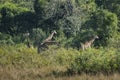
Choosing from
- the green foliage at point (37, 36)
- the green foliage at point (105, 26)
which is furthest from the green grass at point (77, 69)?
the green foliage at point (37, 36)

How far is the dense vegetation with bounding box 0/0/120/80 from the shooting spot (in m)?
10.4

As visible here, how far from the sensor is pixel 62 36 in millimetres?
21688

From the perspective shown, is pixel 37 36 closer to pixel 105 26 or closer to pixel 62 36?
pixel 62 36

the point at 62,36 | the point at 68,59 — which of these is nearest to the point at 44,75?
the point at 68,59

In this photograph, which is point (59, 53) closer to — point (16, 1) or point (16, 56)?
point (16, 56)

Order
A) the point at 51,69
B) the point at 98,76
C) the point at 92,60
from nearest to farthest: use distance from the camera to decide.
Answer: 1. the point at 98,76
2. the point at 92,60
3. the point at 51,69

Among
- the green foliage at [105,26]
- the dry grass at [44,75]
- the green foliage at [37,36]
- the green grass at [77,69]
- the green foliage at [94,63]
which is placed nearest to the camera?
the dry grass at [44,75]

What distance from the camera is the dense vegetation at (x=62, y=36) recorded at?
10.4 meters

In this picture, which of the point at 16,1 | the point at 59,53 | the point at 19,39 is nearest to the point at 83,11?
the point at 19,39

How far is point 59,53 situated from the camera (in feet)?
41.9

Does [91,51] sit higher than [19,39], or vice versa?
[91,51]

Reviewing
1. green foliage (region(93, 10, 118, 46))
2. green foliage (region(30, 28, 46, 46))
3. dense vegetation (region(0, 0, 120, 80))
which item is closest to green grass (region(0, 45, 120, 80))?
dense vegetation (region(0, 0, 120, 80))

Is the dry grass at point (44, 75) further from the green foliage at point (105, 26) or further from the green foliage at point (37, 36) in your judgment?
the green foliage at point (37, 36)

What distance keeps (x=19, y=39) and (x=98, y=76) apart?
13.7 meters
